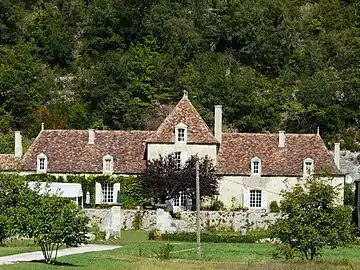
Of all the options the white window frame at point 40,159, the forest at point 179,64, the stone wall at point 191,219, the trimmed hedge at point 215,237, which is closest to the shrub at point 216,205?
the stone wall at point 191,219

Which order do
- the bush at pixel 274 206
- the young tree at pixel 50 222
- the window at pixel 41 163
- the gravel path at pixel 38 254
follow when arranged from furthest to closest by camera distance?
the window at pixel 41 163, the bush at pixel 274 206, the gravel path at pixel 38 254, the young tree at pixel 50 222

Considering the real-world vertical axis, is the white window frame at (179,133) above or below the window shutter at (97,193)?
above

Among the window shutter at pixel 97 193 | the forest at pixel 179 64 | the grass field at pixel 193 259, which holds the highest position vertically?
the forest at pixel 179 64

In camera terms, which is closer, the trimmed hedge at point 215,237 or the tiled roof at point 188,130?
the trimmed hedge at point 215,237

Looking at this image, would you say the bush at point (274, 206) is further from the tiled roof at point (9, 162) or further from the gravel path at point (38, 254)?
the gravel path at point (38, 254)

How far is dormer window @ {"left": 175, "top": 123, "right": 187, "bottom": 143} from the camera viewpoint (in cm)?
6575

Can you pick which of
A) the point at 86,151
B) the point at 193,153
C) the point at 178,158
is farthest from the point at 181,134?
the point at 86,151

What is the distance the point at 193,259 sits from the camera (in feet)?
130

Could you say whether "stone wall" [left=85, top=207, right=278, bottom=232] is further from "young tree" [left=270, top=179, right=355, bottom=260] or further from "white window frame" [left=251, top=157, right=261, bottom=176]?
"young tree" [left=270, top=179, right=355, bottom=260]

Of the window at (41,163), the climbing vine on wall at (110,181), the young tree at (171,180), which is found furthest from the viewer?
the window at (41,163)

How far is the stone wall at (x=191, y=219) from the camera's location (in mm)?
57469

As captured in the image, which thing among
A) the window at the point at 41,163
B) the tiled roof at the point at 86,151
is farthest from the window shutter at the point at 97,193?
the window at the point at 41,163

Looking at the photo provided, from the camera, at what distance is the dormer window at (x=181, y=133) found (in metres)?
65.8

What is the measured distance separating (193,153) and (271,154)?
5.53 m
